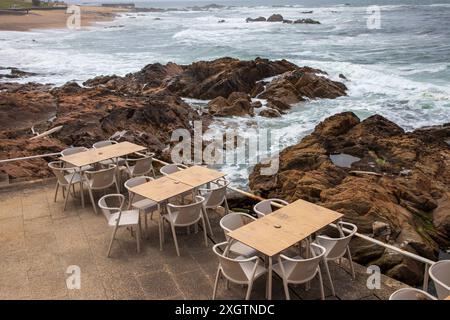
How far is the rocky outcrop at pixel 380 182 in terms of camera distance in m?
9.25

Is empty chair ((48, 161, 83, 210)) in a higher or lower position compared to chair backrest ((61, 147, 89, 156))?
lower

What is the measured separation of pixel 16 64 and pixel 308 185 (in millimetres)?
37064

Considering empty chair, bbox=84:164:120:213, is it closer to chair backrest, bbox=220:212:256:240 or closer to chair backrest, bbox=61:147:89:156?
chair backrest, bbox=61:147:89:156

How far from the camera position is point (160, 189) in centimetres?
777

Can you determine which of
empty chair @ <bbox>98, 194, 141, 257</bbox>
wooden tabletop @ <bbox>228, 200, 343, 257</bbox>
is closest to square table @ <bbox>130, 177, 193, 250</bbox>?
empty chair @ <bbox>98, 194, 141, 257</bbox>

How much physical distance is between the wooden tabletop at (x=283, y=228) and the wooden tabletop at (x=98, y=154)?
4.51 meters

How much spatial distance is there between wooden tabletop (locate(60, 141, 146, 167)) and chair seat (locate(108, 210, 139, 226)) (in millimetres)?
1995

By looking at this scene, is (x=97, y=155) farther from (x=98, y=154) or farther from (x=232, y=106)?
(x=232, y=106)

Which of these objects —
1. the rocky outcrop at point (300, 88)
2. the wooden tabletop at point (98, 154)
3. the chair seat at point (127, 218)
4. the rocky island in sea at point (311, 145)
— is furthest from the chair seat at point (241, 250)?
the rocky outcrop at point (300, 88)

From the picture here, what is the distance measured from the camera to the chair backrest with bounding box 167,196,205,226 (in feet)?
23.9

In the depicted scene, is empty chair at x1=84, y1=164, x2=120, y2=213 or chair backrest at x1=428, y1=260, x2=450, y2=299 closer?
chair backrest at x1=428, y1=260, x2=450, y2=299

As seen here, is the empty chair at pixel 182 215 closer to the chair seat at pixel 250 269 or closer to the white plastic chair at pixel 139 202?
the white plastic chair at pixel 139 202
